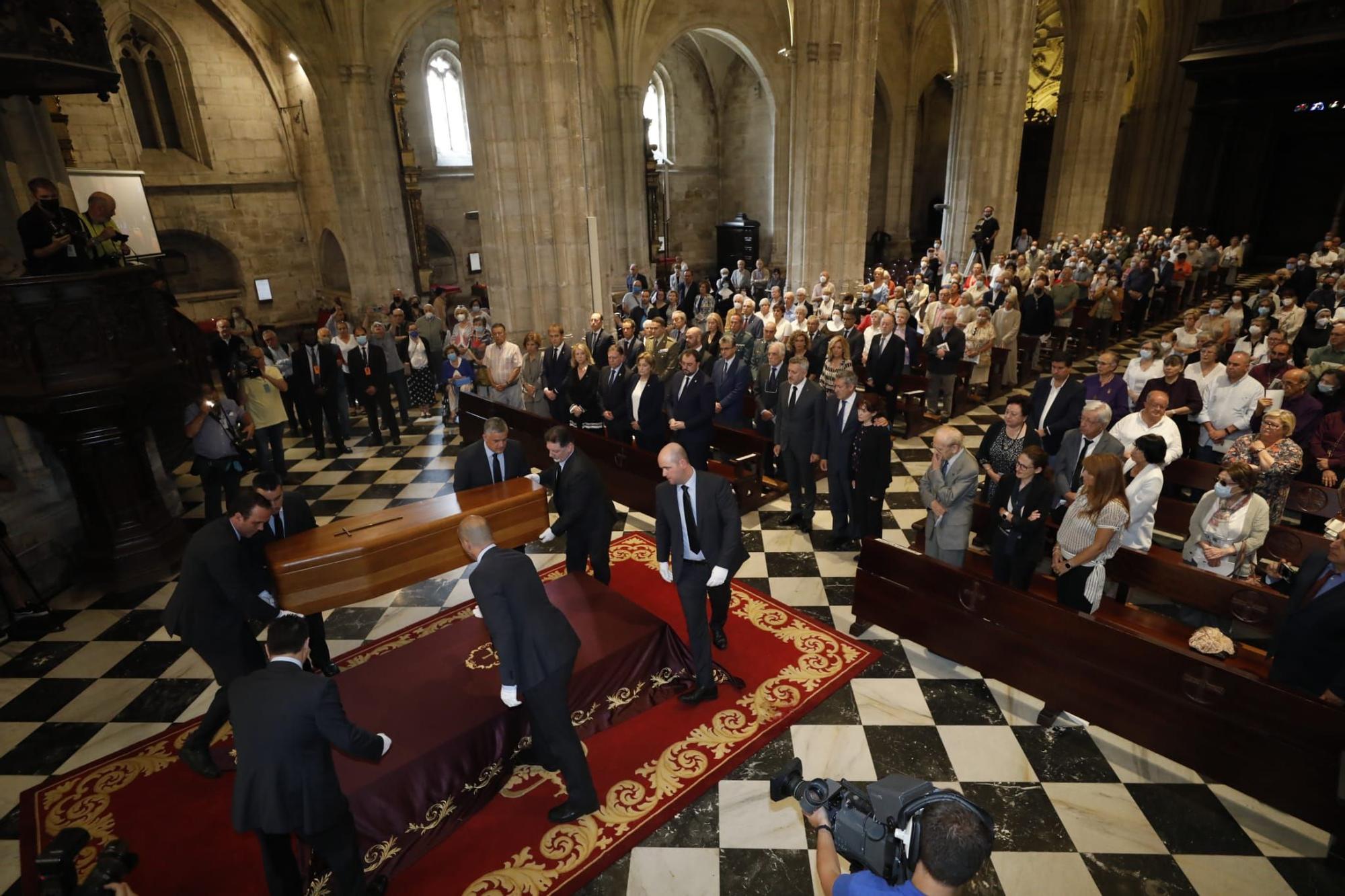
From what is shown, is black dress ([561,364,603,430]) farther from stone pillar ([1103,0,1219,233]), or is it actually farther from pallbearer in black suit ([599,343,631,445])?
stone pillar ([1103,0,1219,233])

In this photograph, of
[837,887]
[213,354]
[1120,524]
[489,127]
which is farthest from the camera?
[489,127]

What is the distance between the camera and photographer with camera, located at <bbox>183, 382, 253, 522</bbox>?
21.8ft

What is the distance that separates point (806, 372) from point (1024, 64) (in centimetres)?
1791

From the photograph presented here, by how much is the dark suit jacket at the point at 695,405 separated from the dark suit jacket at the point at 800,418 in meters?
0.69

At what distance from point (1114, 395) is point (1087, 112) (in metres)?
20.4

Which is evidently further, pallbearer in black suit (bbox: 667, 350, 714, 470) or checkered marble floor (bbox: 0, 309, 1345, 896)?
pallbearer in black suit (bbox: 667, 350, 714, 470)

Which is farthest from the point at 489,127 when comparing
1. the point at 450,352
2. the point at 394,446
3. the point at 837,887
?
the point at 837,887

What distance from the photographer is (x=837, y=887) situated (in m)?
2.10

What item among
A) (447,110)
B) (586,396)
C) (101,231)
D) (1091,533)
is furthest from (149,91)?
(1091,533)

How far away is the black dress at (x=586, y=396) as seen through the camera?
8227 mm

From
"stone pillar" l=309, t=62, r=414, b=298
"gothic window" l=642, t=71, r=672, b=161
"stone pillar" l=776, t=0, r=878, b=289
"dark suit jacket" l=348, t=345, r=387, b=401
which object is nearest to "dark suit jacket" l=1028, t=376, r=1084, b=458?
"dark suit jacket" l=348, t=345, r=387, b=401

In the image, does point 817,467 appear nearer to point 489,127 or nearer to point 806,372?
point 806,372

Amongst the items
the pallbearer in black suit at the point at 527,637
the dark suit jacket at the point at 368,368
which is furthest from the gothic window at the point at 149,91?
the pallbearer in black suit at the point at 527,637

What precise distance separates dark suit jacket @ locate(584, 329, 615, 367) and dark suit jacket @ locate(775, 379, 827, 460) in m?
3.12
